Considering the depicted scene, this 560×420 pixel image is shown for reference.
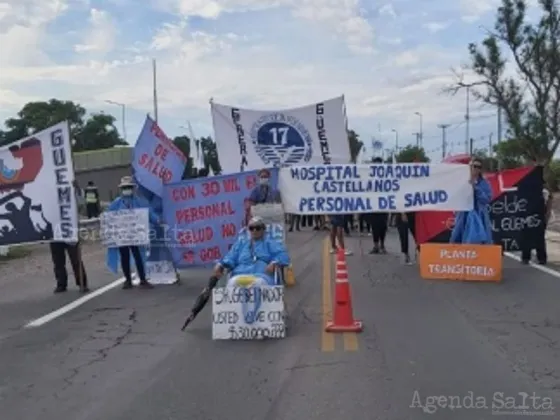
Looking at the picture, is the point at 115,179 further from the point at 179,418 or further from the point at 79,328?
the point at 179,418

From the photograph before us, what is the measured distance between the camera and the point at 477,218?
13.7m

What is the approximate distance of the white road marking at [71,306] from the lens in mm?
10258

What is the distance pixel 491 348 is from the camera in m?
8.06

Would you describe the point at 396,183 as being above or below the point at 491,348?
above

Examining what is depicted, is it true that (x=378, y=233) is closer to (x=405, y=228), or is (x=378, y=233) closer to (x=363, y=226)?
(x=405, y=228)

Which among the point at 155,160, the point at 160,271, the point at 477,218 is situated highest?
the point at 155,160

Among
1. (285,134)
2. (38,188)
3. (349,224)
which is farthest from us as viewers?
(349,224)

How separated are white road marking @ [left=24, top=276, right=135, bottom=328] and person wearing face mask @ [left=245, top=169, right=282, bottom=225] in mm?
2567

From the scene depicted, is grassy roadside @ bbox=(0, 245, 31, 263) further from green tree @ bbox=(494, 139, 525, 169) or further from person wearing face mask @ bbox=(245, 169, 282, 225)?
green tree @ bbox=(494, 139, 525, 169)

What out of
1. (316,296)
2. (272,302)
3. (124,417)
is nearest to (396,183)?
(316,296)

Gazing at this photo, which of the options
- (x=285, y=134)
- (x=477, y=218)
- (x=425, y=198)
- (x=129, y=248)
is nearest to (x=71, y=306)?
(x=129, y=248)

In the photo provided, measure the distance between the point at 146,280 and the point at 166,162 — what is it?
78.9 inches

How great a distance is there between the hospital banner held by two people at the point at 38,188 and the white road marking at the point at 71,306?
0.93 m

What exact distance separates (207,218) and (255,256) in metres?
4.18
